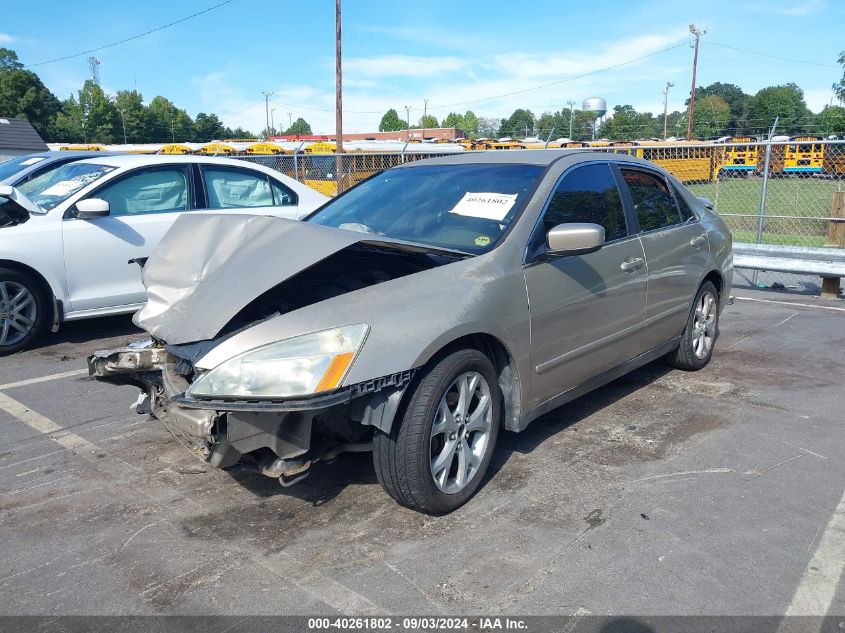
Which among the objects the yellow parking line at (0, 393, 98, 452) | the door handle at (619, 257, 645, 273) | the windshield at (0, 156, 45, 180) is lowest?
the yellow parking line at (0, 393, 98, 452)

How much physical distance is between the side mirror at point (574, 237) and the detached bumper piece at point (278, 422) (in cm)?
115

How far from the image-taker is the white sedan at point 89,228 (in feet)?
20.2

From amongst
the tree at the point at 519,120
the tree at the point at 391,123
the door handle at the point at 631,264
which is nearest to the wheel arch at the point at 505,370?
the door handle at the point at 631,264

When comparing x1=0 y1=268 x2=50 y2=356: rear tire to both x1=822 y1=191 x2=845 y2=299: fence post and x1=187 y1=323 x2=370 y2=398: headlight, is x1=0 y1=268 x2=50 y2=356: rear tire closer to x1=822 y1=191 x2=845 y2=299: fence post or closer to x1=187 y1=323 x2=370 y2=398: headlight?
x1=187 y1=323 x2=370 y2=398: headlight

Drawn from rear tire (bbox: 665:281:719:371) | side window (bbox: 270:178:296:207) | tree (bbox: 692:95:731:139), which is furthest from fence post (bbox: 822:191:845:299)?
tree (bbox: 692:95:731:139)

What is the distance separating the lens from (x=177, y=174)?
7004 millimetres

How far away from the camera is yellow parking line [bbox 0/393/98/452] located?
13.8ft

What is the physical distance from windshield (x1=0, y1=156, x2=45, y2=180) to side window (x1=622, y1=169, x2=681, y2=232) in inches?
235

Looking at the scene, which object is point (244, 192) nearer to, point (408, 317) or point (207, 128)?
point (408, 317)

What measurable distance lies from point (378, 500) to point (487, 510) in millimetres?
530

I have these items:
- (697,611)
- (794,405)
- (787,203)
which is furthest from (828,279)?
(787,203)

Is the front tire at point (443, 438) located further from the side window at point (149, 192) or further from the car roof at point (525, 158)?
the side window at point (149, 192)

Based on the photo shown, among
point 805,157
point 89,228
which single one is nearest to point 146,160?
point 89,228

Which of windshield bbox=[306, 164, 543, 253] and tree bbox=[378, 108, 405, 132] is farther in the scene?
tree bbox=[378, 108, 405, 132]
